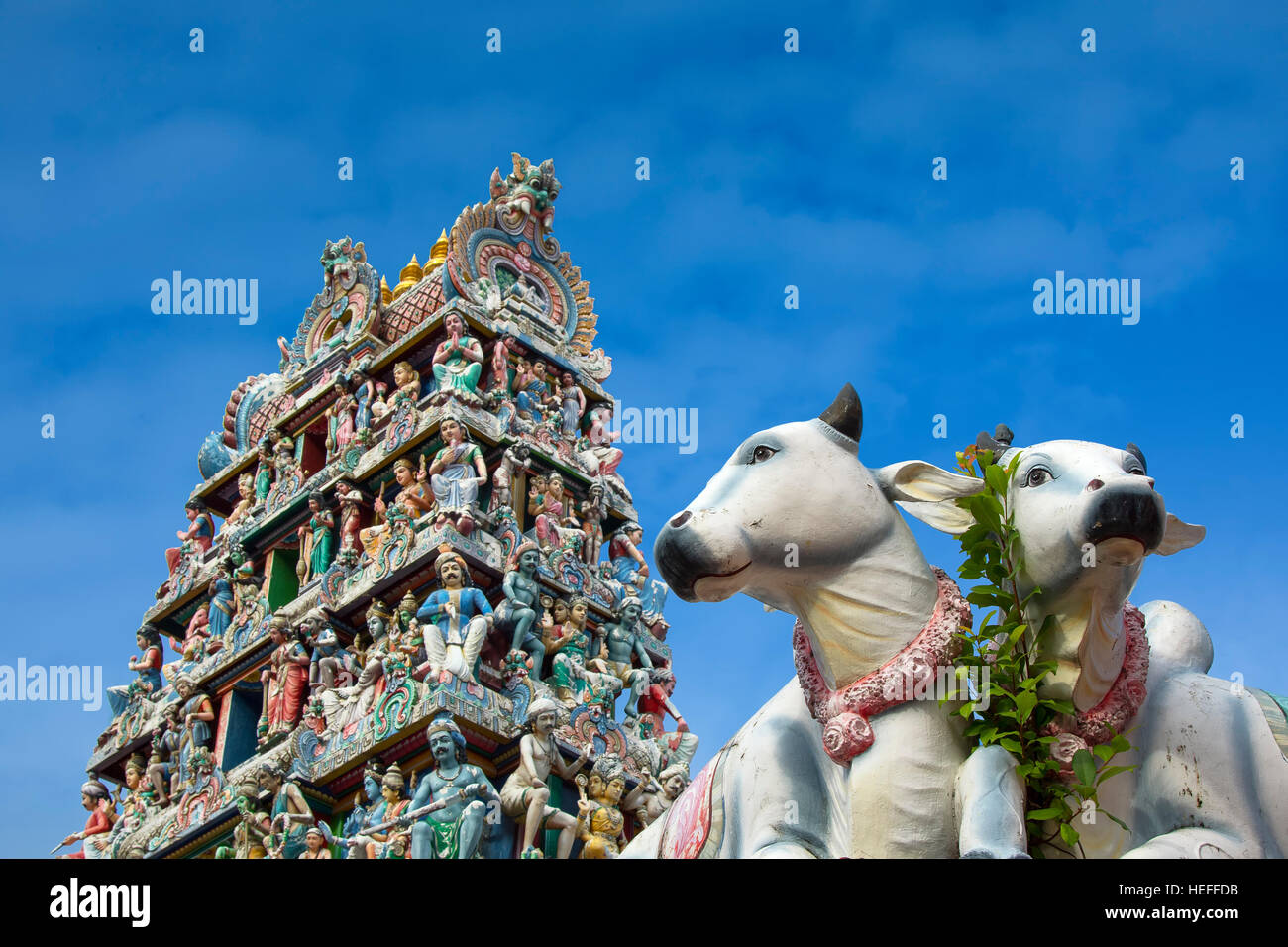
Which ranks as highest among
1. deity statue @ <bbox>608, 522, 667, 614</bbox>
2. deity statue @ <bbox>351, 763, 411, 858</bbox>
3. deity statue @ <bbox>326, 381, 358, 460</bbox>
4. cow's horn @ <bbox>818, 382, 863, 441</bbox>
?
deity statue @ <bbox>326, 381, 358, 460</bbox>

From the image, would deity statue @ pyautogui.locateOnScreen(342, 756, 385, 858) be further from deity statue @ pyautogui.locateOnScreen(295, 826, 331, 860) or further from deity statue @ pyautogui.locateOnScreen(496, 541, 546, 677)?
deity statue @ pyautogui.locateOnScreen(496, 541, 546, 677)

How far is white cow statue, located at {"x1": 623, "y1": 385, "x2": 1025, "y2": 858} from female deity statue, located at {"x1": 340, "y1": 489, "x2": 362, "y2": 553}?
53.8 feet

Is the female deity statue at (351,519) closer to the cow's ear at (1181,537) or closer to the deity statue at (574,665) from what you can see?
the deity statue at (574,665)

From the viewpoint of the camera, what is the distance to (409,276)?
2642 centimetres

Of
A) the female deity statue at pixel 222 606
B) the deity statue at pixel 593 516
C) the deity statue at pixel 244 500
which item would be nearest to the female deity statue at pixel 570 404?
the deity statue at pixel 593 516

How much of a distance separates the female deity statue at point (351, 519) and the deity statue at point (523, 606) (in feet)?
9.86

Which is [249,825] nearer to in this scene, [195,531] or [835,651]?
[195,531]

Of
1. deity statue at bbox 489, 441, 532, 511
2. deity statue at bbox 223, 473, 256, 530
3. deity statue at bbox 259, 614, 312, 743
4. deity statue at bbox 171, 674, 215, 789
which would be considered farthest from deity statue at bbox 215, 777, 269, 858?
deity statue at bbox 223, 473, 256, 530

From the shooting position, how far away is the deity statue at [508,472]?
21.2 m

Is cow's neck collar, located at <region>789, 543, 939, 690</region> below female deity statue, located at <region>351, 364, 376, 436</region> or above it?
below

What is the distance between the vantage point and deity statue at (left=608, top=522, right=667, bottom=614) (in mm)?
22594
